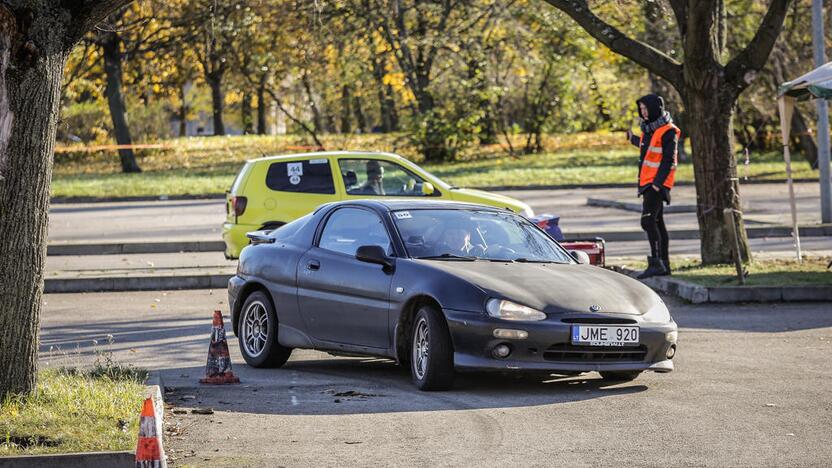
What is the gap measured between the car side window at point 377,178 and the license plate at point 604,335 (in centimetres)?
984

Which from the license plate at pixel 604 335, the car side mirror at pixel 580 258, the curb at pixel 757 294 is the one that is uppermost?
the car side mirror at pixel 580 258

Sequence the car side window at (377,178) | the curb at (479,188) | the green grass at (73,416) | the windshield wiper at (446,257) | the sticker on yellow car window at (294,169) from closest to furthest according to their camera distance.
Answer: the green grass at (73,416), the windshield wiper at (446,257), the sticker on yellow car window at (294,169), the car side window at (377,178), the curb at (479,188)

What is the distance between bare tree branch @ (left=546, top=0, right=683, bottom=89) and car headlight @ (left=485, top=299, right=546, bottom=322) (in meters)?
8.64

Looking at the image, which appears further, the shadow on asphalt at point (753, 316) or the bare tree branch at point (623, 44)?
the bare tree branch at point (623, 44)

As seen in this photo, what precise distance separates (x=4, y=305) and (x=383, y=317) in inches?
112

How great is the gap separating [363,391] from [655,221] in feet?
24.7

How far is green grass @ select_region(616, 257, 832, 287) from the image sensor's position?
16.0 metres

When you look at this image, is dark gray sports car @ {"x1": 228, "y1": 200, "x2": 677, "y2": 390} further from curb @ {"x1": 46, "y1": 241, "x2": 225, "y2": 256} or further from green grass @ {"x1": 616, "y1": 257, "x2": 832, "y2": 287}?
curb @ {"x1": 46, "y1": 241, "x2": 225, "y2": 256}

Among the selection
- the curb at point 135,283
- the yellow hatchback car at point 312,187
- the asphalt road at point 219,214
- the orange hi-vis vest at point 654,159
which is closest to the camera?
the orange hi-vis vest at point 654,159

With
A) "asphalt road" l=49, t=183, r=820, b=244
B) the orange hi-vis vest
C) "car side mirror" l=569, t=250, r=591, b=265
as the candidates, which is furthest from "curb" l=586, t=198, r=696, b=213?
"car side mirror" l=569, t=250, r=591, b=265

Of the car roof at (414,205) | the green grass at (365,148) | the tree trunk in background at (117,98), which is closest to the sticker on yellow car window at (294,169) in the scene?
the car roof at (414,205)

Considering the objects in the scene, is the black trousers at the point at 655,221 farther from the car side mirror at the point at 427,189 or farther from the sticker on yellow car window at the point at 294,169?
the sticker on yellow car window at the point at 294,169

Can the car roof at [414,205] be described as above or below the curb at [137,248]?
above

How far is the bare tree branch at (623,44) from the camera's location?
17.5 m
